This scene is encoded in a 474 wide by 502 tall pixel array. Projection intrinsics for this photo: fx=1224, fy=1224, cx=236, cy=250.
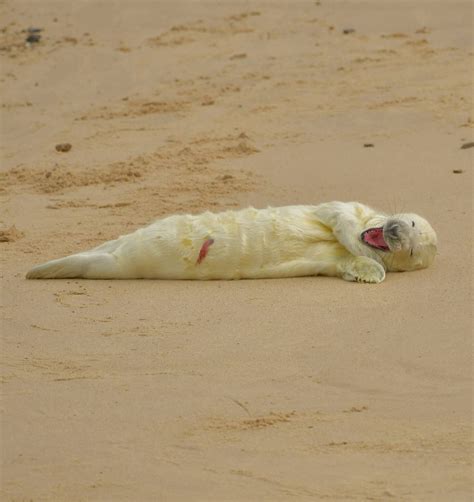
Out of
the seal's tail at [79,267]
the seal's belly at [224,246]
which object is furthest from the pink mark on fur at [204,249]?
the seal's tail at [79,267]

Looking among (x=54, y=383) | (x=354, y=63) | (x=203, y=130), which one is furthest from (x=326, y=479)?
(x=354, y=63)

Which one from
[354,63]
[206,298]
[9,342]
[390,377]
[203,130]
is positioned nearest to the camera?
[390,377]

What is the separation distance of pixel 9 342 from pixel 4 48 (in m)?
9.22

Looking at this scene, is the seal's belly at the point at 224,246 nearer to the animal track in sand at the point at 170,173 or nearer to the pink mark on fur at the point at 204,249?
the pink mark on fur at the point at 204,249

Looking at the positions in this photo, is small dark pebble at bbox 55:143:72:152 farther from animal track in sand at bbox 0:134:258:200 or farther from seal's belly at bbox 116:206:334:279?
seal's belly at bbox 116:206:334:279

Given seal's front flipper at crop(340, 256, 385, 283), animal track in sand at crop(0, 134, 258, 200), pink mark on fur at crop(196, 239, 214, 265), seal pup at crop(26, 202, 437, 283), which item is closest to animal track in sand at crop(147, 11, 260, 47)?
animal track in sand at crop(0, 134, 258, 200)

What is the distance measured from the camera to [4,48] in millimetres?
14867

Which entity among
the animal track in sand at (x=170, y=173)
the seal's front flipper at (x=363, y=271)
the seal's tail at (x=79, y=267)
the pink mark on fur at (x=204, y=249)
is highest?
the pink mark on fur at (x=204, y=249)

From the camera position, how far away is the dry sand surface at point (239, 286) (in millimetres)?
4973

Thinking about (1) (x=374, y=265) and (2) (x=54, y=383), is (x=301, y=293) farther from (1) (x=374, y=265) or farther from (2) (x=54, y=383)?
(2) (x=54, y=383)

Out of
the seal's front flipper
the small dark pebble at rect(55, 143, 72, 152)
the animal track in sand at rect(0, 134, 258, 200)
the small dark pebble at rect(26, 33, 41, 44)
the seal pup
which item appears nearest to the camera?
the seal's front flipper

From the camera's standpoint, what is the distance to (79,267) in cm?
730

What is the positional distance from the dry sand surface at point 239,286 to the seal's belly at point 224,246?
144mm

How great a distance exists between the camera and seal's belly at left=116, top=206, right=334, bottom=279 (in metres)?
7.18
